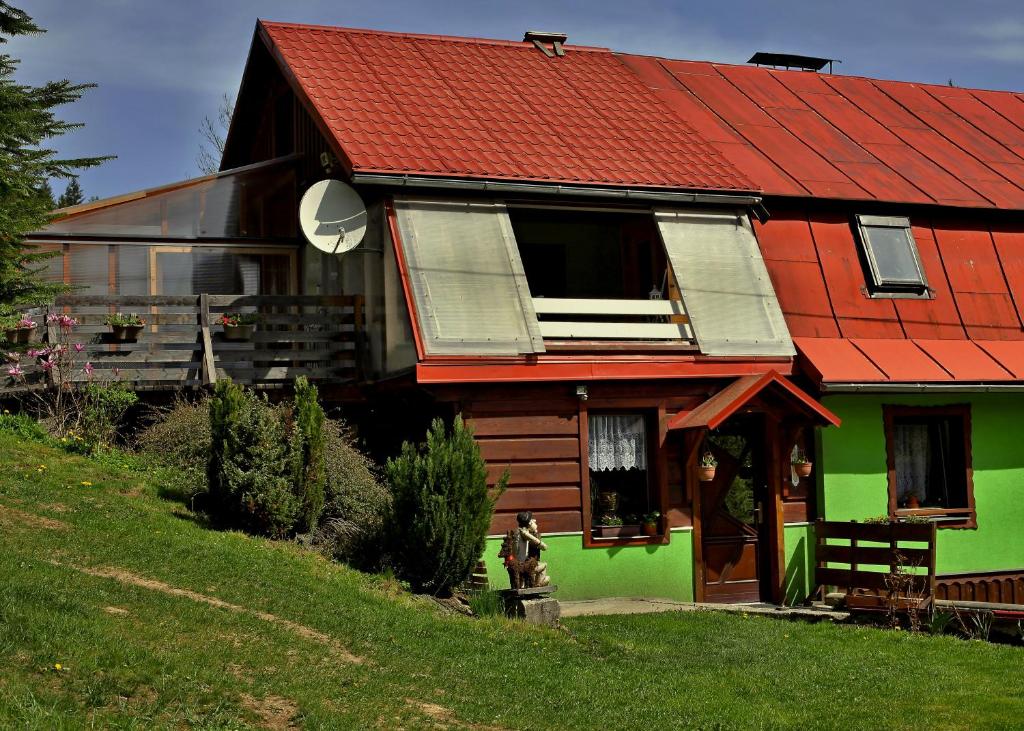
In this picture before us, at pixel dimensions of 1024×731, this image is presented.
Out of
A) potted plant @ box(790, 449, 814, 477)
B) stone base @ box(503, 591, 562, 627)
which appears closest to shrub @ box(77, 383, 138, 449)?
stone base @ box(503, 591, 562, 627)

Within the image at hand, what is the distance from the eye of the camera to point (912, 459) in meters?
18.6

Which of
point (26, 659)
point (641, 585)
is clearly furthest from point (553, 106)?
point (26, 659)

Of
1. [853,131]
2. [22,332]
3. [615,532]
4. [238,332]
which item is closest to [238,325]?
[238,332]

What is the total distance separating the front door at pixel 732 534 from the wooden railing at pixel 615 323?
61.3 inches

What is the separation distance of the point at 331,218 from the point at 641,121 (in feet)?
18.0

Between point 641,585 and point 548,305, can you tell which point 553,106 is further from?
point 641,585

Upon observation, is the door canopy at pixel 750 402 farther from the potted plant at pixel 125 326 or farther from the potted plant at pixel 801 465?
the potted plant at pixel 125 326

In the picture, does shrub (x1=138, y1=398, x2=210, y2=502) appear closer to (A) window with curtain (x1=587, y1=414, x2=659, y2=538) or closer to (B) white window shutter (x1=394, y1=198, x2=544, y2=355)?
(B) white window shutter (x1=394, y1=198, x2=544, y2=355)

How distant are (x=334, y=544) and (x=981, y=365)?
9441 millimetres

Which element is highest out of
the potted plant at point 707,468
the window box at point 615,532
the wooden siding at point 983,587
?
the potted plant at point 707,468

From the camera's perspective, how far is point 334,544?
48.7 ft

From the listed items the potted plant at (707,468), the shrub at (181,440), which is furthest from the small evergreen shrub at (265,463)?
the potted plant at (707,468)

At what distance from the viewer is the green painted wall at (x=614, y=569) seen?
15.9 m

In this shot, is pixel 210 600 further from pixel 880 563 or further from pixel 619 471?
pixel 880 563
